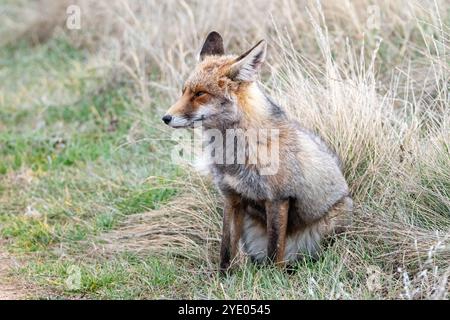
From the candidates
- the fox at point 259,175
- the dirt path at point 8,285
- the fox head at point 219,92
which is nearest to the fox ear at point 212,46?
the fox at point 259,175

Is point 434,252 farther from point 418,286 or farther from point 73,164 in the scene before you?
point 73,164

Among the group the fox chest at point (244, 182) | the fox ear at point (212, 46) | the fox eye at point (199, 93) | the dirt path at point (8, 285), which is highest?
the fox ear at point (212, 46)

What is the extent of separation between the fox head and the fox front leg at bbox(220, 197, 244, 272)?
2.09 ft

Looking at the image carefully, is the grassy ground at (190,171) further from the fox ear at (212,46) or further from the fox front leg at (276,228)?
the fox ear at (212,46)

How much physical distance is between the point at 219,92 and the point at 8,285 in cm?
211

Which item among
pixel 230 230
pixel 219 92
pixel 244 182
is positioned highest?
pixel 219 92

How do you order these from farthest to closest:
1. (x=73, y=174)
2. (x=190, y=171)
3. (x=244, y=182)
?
(x=73, y=174) < (x=190, y=171) < (x=244, y=182)

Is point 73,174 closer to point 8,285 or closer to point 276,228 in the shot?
point 8,285

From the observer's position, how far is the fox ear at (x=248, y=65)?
525 cm

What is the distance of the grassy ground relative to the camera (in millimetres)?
5406

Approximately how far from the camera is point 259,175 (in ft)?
17.6

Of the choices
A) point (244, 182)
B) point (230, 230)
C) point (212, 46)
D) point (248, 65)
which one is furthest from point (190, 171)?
point (248, 65)

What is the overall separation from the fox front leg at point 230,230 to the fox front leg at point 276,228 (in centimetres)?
30

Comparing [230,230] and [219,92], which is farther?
[230,230]
